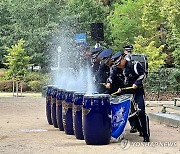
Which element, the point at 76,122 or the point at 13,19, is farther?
the point at 13,19

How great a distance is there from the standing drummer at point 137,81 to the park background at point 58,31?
20411 mm

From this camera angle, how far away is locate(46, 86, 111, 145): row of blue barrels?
1041 cm

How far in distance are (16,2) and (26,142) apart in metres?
29.0

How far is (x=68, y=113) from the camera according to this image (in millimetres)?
12102

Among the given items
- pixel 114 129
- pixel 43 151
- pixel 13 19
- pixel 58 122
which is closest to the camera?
pixel 43 151

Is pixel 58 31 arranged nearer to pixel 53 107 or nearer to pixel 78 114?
pixel 53 107

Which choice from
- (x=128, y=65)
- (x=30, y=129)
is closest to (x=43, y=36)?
(x=30, y=129)

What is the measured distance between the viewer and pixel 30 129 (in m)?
13.7

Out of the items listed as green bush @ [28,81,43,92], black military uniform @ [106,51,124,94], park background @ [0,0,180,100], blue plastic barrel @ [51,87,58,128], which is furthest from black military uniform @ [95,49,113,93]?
green bush @ [28,81,43,92]

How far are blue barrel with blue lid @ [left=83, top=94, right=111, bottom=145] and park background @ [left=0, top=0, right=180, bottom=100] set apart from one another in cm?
→ 2144

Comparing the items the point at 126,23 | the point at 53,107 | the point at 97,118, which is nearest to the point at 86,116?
the point at 97,118

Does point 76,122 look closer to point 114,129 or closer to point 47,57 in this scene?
point 114,129

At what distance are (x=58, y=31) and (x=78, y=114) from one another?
89.2ft

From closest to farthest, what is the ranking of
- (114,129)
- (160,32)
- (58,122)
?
1. (114,129)
2. (58,122)
3. (160,32)
